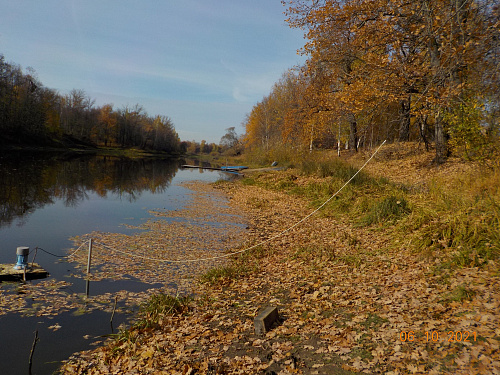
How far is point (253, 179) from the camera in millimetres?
33406

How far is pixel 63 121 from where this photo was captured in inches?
4023

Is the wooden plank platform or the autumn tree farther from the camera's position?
the autumn tree

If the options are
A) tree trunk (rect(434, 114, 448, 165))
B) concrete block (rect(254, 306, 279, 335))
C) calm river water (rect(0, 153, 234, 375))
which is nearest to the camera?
concrete block (rect(254, 306, 279, 335))

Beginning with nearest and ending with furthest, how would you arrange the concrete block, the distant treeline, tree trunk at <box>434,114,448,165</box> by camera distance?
the concrete block < tree trunk at <box>434,114,448,165</box> < the distant treeline

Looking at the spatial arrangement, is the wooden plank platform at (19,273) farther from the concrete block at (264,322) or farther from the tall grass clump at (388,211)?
the tall grass clump at (388,211)

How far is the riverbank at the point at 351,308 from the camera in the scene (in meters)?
4.66

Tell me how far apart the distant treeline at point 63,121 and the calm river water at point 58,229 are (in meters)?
44.8

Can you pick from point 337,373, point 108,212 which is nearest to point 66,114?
point 108,212

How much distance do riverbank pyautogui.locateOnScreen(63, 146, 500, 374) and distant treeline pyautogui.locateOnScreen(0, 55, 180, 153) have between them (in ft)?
242

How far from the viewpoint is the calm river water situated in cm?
614

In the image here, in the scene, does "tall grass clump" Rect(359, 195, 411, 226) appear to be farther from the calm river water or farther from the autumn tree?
the calm river water

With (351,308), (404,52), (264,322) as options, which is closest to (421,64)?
(404,52)

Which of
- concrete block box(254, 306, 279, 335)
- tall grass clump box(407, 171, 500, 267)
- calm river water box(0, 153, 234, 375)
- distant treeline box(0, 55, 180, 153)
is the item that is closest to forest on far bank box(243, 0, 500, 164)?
tall grass clump box(407, 171, 500, 267)

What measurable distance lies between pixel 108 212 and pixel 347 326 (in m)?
16.8
